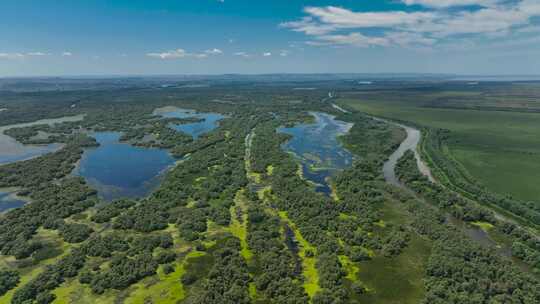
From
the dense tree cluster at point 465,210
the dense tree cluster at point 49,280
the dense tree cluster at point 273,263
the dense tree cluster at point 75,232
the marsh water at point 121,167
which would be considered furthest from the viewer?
the marsh water at point 121,167

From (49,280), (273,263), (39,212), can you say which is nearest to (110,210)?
(39,212)

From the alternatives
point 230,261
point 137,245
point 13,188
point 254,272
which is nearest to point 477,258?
point 254,272

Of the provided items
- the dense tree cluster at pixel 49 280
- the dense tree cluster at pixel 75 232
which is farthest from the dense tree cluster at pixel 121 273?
the dense tree cluster at pixel 75 232

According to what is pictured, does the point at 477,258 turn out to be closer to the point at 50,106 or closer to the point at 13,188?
the point at 13,188

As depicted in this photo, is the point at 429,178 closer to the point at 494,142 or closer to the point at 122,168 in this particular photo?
the point at 494,142

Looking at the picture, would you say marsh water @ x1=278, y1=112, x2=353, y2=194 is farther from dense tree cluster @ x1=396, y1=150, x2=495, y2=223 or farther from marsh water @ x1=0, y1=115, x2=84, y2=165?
marsh water @ x1=0, y1=115, x2=84, y2=165

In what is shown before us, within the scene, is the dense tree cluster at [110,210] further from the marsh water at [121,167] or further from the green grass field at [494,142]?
the green grass field at [494,142]
